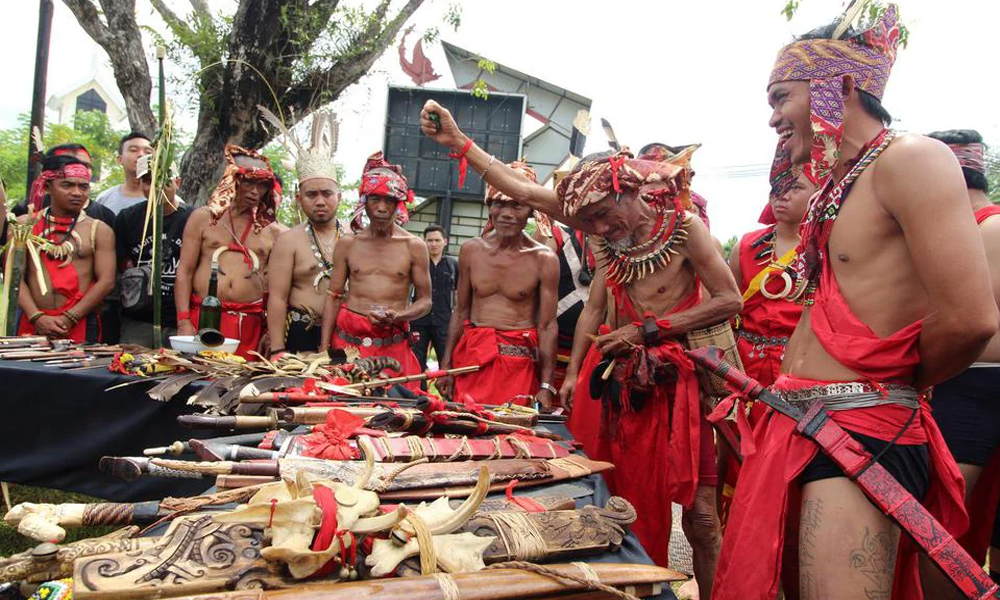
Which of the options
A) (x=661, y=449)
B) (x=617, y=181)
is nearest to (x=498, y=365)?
(x=661, y=449)

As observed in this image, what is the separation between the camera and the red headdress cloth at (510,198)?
14.6 ft

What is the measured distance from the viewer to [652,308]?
10.3 ft

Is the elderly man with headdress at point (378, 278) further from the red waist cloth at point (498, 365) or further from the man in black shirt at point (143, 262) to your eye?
the man in black shirt at point (143, 262)

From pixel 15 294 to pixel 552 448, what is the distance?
422 centimetres

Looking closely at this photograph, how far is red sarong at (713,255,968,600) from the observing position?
169 centimetres

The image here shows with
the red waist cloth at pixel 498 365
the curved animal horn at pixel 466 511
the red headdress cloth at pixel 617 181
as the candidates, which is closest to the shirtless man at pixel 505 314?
the red waist cloth at pixel 498 365

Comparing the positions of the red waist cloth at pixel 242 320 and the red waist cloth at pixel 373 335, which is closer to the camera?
the red waist cloth at pixel 373 335

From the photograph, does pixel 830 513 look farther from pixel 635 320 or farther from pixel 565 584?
pixel 635 320

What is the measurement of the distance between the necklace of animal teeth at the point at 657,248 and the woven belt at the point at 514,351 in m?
1.40

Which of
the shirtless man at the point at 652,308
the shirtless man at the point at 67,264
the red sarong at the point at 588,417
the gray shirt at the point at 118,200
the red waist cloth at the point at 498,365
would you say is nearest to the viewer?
the shirtless man at the point at 652,308

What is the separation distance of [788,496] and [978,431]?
4.29ft

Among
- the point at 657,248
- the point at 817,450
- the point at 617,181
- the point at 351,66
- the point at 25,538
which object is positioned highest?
the point at 351,66

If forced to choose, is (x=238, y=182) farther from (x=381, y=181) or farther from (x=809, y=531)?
(x=809, y=531)

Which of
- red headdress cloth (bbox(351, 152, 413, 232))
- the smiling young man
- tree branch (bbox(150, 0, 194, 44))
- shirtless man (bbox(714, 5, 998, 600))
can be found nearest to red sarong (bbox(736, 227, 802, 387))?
shirtless man (bbox(714, 5, 998, 600))
